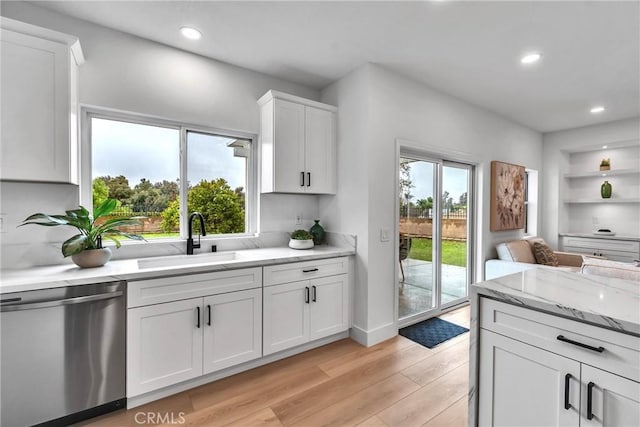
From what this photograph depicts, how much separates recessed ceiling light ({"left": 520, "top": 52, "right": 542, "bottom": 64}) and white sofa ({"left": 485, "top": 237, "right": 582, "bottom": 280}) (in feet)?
7.98

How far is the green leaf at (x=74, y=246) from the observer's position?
6.09 ft

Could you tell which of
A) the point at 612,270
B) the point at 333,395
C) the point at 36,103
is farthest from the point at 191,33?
the point at 612,270

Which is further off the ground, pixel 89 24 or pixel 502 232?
pixel 89 24

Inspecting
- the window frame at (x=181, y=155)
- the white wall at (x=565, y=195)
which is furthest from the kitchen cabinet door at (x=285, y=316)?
the white wall at (x=565, y=195)

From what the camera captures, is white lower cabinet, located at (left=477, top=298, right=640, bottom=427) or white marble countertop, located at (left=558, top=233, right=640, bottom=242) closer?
white lower cabinet, located at (left=477, top=298, right=640, bottom=427)

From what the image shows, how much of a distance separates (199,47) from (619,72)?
13.9ft

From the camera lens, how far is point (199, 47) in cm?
256

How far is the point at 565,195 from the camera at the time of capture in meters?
5.24

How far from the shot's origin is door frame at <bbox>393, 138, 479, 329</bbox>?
3012 mm

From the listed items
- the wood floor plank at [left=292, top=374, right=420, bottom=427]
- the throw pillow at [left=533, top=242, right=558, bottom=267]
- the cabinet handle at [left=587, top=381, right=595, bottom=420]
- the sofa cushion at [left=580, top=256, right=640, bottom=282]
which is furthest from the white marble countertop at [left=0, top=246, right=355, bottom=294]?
the throw pillow at [left=533, top=242, right=558, bottom=267]

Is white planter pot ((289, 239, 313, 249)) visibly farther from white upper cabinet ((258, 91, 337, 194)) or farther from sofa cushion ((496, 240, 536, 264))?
sofa cushion ((496, 240, 536, 264))

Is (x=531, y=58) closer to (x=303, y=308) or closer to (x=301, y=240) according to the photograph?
(x=301, y=240)

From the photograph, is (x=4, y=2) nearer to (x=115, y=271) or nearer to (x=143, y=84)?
(x=143, y=84)

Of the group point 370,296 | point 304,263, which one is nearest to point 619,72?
point 370,296
